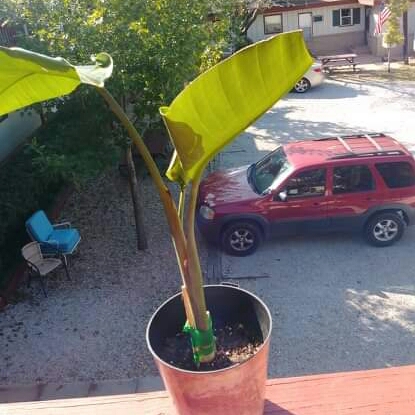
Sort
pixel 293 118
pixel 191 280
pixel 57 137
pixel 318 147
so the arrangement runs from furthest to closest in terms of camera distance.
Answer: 1. pixel 293 118
2. pixel 318 147
3. pixel 57 137
4. pixel 191 280

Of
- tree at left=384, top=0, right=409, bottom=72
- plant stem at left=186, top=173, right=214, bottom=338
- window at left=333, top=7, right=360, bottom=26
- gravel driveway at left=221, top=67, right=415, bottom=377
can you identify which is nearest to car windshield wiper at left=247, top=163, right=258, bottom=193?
gravel driveway at left=221, top=67, right=415, bottom=377

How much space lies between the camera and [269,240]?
8.75 metres

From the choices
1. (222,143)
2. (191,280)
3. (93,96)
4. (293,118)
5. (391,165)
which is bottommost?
(293,118)

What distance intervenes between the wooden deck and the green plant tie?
1.98 ft

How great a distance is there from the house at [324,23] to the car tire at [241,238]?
21235 mm

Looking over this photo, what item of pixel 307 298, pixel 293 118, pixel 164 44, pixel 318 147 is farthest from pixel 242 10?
pixel 307 298

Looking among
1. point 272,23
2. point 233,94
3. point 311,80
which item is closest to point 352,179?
point 233,94

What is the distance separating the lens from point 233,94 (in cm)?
154

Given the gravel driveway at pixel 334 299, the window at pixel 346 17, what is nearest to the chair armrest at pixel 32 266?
the gravel driveway at pixel 334 299

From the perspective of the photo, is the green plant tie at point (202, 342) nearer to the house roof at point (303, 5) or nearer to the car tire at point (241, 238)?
the car tire at point (241, 238)

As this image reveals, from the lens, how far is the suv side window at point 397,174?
318 inches

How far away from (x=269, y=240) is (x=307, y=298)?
1785 mm

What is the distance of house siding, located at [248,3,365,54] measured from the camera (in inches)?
1073

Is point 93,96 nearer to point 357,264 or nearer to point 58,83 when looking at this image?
point 357,264
